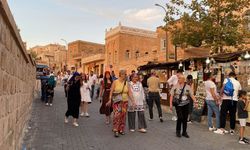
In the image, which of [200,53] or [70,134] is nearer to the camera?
[70,134]

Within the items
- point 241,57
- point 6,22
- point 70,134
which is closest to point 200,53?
point 241,57

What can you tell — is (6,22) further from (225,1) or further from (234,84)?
(225,1)

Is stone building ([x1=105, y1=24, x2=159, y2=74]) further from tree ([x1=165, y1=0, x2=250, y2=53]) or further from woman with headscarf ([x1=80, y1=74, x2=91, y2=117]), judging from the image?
woman with headscarf ([x1=80, y1=74, x2=91, y2=117])

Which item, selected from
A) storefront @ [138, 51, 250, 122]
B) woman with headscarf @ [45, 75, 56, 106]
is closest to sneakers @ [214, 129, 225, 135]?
storefront @ [138, 51, 250, 122]

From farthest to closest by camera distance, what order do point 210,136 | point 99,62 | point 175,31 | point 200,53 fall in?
point 99,62
point 200,53
point 175,31
point 210,136

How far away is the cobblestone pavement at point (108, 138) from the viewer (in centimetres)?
746

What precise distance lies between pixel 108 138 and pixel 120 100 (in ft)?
3.68

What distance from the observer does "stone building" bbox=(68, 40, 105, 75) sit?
59312mm

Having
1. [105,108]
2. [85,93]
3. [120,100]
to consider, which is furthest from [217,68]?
[85,93]

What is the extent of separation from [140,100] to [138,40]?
139 feet

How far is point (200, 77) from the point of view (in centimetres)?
→ 1275

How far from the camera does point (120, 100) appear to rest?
888 cm

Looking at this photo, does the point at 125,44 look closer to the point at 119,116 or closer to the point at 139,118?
the point at 139,118

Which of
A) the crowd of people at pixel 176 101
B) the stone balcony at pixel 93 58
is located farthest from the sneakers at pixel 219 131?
the stone balcony at pixel 93 58
